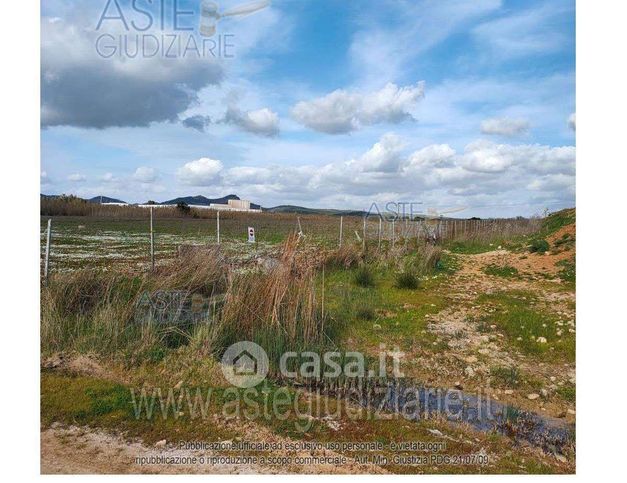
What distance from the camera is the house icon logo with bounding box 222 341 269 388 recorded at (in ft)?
15.4

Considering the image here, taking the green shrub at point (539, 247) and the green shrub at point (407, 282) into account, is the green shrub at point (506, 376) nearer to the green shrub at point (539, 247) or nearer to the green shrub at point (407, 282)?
the green shrub at point (407, 282)

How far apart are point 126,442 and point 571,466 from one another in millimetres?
3430

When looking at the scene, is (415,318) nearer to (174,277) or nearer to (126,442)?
(174,277)

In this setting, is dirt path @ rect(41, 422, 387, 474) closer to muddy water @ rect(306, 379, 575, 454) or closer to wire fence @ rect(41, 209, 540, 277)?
muddy water @ rect(306, 379, 575, 454)

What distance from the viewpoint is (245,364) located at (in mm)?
4988

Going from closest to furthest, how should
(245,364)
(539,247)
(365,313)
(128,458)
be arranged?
1. (128,458)
2. (245,364)
3. (365,313)
4. (539,247)

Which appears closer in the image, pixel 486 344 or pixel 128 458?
pixel 128 458

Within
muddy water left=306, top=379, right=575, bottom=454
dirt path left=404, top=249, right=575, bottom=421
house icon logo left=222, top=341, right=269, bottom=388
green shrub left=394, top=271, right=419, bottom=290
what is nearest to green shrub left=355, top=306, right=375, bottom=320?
dirt path left=404, top=249, right=575, bottom=421

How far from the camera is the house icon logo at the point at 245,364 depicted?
15.4 feet

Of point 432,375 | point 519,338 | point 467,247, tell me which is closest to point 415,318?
point 519,338

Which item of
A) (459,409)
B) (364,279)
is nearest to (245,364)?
(459,409)

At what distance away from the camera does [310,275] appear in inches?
225

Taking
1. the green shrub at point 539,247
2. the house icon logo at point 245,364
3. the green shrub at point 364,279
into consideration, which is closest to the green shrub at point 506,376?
the house icon logo at point 245,364

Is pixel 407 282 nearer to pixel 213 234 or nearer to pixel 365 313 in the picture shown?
pixel 365 313
